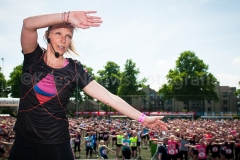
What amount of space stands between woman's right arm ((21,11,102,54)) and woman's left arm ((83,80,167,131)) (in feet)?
1.95

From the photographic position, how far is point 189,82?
5638 centimetres

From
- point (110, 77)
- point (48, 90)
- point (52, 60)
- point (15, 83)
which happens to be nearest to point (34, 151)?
point (48, 90)

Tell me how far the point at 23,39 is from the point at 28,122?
65cm

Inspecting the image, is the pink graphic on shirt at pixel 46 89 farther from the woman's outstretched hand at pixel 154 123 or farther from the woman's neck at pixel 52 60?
the woman's outstretched hand at pixel 154 123

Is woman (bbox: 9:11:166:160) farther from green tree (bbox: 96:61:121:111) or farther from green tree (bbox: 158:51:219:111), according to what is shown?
green tree (bbox: 96:61:121:111)

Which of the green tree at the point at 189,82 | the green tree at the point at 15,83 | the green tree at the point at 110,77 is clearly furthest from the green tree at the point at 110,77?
the green tree at the point at 15,83

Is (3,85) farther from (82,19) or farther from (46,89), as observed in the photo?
(82,19)

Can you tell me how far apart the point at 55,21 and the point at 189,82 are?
5667 centimetres

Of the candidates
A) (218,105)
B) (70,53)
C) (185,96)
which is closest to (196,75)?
(185,96)

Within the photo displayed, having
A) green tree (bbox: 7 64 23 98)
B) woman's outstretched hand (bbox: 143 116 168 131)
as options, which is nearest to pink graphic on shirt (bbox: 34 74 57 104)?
woman's outstretched hand (bbox: 143 116 168 131)

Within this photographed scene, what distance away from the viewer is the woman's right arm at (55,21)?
74.5 inches

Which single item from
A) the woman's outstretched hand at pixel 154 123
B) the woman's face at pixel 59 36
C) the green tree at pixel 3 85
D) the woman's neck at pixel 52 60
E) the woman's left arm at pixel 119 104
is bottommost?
the woman's outstretched hand at pixel 154 123

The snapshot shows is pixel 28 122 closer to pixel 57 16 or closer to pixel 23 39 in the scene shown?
pixel 23 39

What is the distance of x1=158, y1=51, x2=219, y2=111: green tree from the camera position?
56062 mm
